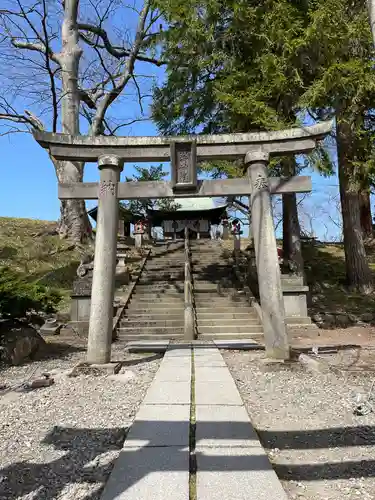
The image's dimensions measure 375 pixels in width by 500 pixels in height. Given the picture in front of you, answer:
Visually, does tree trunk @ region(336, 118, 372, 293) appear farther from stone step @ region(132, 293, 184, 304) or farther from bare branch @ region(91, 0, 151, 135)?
bare branch @ region(91, 0, 151, 135)

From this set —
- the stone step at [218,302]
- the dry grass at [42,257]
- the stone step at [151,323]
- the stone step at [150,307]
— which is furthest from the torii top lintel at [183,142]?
the dry grass at [42,257]

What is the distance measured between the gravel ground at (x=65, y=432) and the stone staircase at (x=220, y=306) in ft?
14.0

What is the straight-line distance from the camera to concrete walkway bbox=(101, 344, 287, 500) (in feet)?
7.20

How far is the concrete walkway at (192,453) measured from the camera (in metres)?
2.19

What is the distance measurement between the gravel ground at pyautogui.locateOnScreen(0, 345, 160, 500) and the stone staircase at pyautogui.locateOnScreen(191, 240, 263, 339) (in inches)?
168

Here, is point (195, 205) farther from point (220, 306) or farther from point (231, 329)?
point (231, 329)

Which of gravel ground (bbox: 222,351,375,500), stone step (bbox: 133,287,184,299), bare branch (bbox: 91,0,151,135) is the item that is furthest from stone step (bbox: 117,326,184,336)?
bare branch (bbox: 91,0,151,135)

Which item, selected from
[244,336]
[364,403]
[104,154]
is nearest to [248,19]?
[104,154]

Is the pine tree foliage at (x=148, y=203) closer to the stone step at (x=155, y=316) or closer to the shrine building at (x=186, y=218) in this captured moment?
the shrine building at (x=186, y=218)

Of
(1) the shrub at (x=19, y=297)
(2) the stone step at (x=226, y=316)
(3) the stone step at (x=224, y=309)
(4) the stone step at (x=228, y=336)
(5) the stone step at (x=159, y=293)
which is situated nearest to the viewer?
(1) the shrub at (x=19, y=297)

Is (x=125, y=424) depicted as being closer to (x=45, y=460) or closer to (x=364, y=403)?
(x=45, y=460)

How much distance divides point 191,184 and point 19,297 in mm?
3455

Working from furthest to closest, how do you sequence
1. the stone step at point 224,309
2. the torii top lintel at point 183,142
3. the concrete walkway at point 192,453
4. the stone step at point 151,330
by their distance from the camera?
the stone step at point 224,309, the stone step at point 151,330, the torii top lintel at point 183,142, the concrete walkway at point 192,453

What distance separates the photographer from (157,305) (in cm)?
1135
